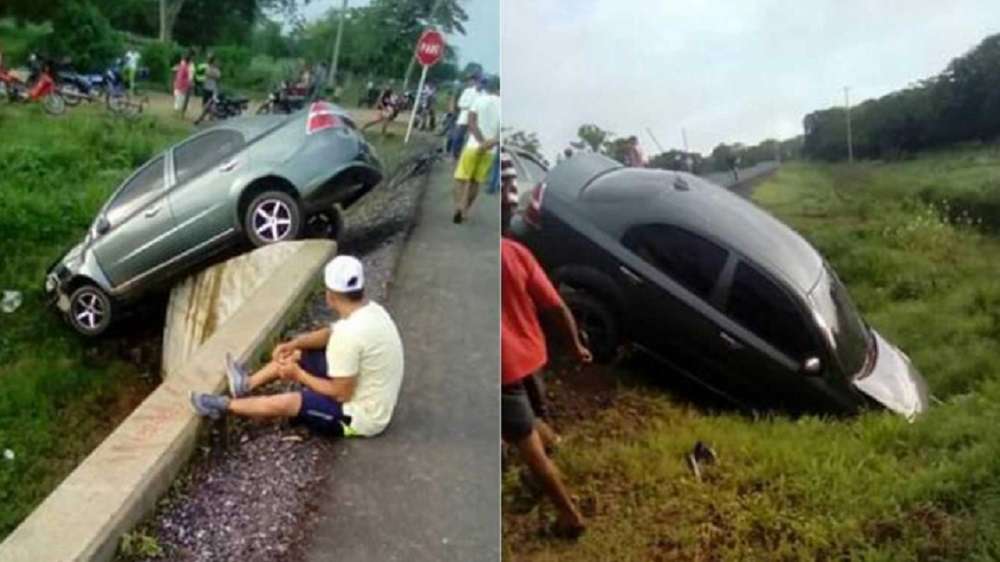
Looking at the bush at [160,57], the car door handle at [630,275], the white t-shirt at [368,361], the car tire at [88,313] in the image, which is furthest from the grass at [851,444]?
the bush at [160,57]

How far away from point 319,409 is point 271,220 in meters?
0.31

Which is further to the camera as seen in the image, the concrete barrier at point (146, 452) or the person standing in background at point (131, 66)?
the person standing in background at point (131, 66)

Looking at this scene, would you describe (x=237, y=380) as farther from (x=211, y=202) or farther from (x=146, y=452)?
(x=211, y=202)

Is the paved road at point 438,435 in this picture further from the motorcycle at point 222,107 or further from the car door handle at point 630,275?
the motorcycle at point 222,107

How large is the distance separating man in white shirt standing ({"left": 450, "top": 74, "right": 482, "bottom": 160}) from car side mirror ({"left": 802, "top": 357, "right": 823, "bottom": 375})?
1.98ft

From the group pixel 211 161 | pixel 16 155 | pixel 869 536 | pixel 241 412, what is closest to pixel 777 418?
pixel 869 536

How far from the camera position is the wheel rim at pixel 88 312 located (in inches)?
76.7

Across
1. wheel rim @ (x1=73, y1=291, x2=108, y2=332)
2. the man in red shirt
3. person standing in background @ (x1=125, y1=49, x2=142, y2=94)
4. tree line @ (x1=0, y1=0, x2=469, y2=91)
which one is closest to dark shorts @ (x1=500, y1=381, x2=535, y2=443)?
the man in red shirt

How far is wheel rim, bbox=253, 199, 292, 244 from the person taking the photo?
74.7 inches

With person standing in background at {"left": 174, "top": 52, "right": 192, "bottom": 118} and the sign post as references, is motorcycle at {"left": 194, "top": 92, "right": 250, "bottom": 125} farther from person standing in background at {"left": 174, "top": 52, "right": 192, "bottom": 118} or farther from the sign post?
the sign post

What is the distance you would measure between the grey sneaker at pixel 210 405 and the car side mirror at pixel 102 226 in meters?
0.33

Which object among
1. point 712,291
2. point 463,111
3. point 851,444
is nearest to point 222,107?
point 463,111

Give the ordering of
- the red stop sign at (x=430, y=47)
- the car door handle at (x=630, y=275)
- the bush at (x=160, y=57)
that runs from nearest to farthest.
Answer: the car door handle at (x=630, y=275) < the red stop sign at (x=430, y=47) < the bush at (x=160, y=57)

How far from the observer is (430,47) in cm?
186
